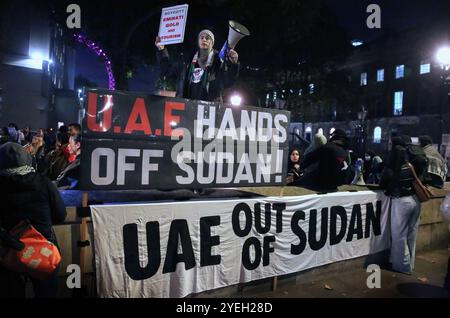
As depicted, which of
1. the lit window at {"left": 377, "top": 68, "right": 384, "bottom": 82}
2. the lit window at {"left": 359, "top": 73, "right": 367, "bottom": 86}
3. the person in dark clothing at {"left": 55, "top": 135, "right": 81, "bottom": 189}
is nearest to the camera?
the person in dark clothing at {"left": 55, "top": 135, "right": 81, "bottom": 189}

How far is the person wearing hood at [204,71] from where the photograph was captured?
4.33 metres

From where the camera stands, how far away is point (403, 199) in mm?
5230

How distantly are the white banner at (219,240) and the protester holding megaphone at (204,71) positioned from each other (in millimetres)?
1460

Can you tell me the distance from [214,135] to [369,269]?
3.24m

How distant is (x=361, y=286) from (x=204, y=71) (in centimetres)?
344

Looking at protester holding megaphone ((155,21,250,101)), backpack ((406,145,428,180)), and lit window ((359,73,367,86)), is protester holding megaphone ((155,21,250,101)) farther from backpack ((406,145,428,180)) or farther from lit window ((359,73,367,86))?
lit window ((359,73,367,86))

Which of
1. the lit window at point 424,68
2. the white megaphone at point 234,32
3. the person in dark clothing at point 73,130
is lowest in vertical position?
the person in dark clothing at point 73,130

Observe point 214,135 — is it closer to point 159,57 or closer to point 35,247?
point 159,57

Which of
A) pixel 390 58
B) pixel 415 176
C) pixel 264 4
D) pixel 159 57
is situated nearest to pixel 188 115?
pixel 159 57

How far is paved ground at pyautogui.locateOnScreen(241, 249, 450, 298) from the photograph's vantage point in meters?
4.35

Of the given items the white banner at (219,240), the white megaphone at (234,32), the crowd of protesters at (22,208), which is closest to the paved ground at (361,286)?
the white banner at (219,240)

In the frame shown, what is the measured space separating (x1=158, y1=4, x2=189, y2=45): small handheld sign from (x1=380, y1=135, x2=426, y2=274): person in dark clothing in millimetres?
3923

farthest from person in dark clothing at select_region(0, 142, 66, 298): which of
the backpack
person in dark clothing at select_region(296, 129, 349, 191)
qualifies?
the backpack

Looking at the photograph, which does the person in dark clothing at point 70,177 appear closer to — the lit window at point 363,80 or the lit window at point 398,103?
the lit window at point 398,103
